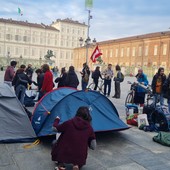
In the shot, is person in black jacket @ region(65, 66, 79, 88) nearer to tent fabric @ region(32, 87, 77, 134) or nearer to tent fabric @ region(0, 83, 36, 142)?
tent fabric @ region(32, 87, 77, 134)

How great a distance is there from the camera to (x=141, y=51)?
5788 cm

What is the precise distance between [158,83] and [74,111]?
4140 millimetres

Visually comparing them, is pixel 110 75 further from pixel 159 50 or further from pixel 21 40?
pixel 21 40

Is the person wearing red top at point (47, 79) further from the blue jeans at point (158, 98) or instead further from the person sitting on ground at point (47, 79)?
the blue jeans at point (158, 98)

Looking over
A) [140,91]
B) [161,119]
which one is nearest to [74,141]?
[161,119]

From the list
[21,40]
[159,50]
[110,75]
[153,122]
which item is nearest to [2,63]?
[21,40]

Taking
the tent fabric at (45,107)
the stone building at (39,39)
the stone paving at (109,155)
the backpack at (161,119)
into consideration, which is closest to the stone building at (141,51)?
the stone building at (39,39)

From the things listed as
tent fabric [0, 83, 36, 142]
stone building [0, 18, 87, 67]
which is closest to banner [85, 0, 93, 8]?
tent fabric [0, 83, 36, 142]

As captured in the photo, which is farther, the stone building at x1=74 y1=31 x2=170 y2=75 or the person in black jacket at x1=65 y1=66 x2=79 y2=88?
the stone building at x1=74 y1=31 x2=170 y2=75

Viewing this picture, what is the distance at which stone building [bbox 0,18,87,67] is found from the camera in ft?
282

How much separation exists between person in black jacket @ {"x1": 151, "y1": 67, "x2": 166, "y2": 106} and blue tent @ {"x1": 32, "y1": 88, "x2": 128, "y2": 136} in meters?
3.05

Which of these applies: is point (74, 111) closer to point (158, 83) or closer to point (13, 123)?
point (13, 123)

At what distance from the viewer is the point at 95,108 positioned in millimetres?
5852

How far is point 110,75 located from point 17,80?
5658 millimetres
